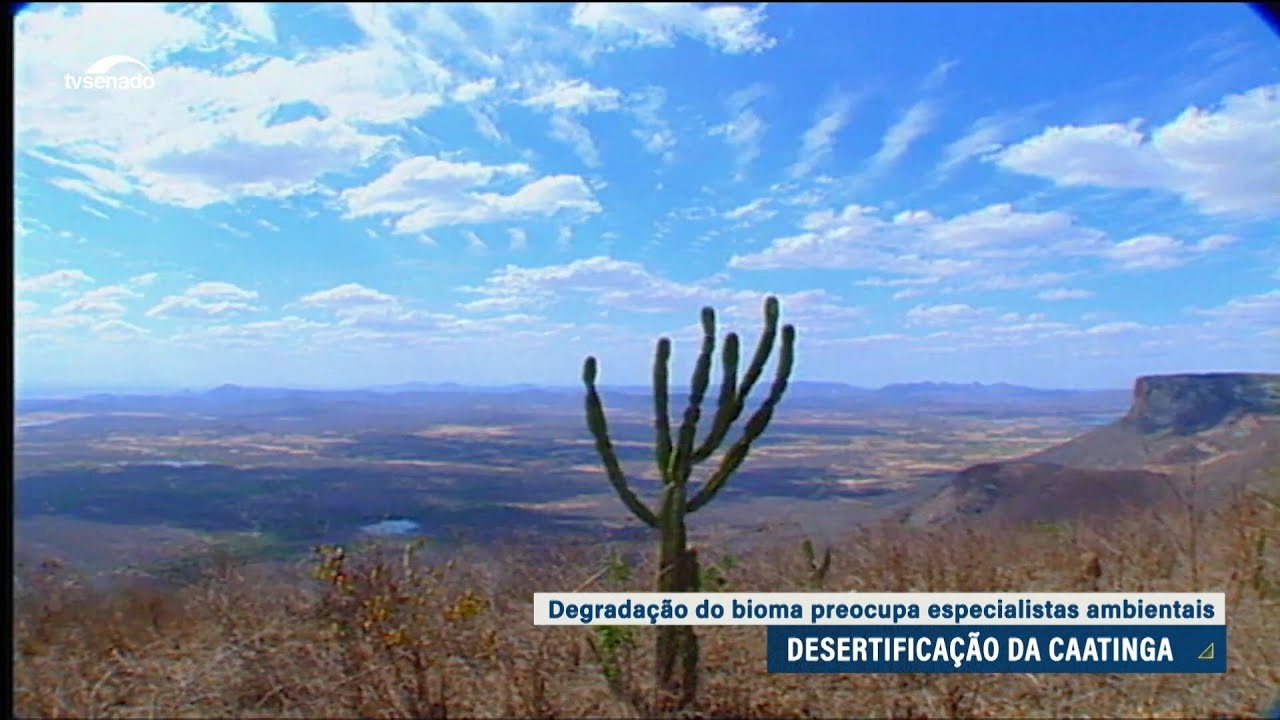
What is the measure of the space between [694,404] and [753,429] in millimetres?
399

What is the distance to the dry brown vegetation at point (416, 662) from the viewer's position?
13.2 feet

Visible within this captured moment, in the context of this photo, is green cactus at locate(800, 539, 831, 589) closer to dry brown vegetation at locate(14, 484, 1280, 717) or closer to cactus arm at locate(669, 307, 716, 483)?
dry brown vegetation at locate(14, 484, 1280, 717)

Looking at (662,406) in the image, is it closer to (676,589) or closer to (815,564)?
(676,589)

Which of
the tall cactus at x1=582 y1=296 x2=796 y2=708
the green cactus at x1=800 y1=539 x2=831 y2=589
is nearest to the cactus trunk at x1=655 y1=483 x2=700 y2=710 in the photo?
the tall cactus at x1=582 y1=296 x2=796 y2=708

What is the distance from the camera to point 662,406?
4.30 meters

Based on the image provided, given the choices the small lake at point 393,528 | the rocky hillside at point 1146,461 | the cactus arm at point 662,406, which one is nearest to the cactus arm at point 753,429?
the cactus arm at point 662,406

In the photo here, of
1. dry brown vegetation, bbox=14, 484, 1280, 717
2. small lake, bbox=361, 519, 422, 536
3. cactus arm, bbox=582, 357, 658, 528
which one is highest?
cactus arm, bbox=582, 357, 658, 528

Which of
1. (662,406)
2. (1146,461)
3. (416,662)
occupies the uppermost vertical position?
(662,406)

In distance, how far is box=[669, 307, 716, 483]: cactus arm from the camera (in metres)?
4.26

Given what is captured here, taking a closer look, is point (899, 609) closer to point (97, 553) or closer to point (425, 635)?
point (425, 635)

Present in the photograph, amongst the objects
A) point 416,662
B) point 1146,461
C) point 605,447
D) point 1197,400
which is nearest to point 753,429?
point 605,447

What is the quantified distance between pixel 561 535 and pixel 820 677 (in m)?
1.83

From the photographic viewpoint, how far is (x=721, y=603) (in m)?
4.39

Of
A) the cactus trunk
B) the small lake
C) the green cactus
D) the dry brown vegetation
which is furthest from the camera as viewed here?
the green cactus
